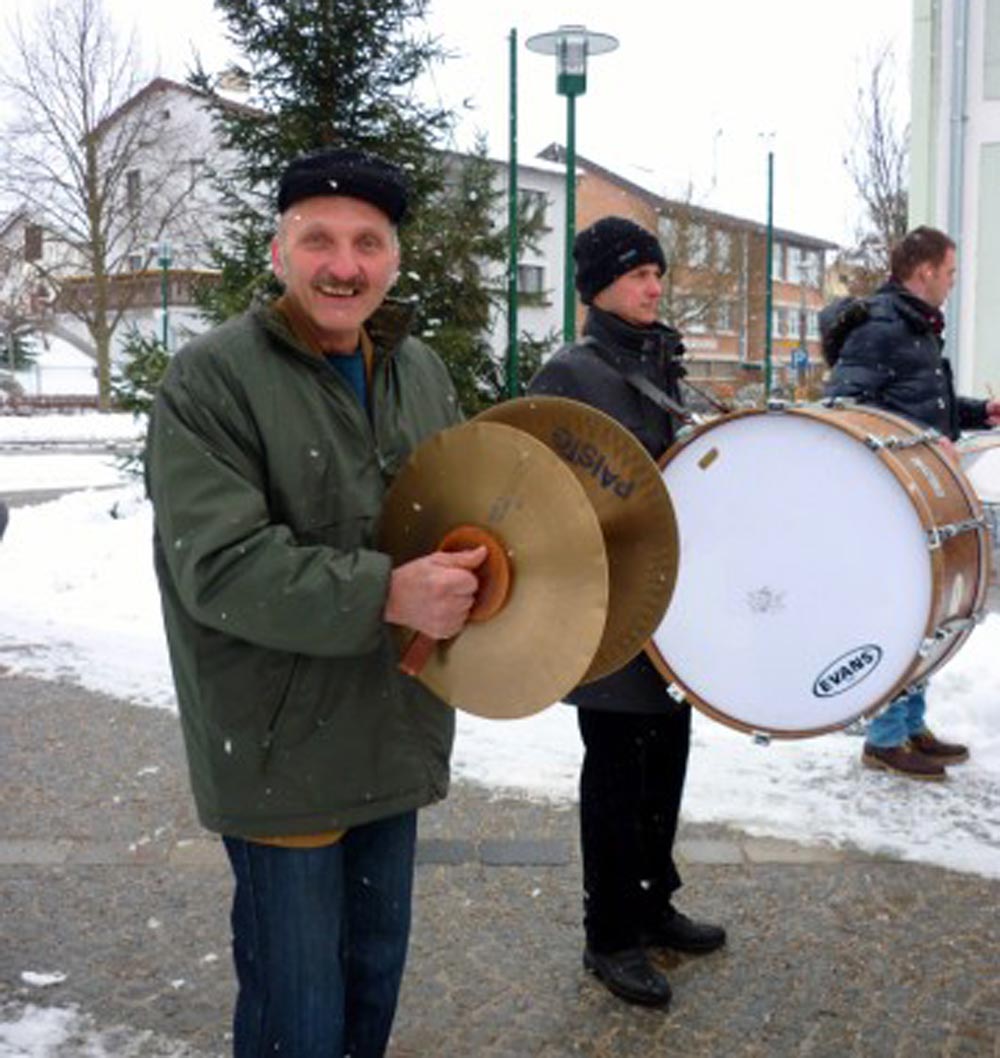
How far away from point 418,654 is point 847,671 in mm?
1264

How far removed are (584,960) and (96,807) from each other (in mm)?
2064

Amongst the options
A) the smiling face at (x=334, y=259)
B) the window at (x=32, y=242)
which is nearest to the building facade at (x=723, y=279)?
the smiling face at (x=334, y=259)

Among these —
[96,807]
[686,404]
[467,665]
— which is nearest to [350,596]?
[467,665]

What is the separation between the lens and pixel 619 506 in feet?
7.13

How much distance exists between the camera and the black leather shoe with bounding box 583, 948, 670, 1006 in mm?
3152

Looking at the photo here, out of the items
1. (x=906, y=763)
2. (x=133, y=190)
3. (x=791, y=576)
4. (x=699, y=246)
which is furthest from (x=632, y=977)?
(x=133, y=190)

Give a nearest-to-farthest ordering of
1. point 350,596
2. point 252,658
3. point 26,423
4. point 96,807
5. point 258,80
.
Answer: point 350,596
point 252,658
point 96,807
point 258,80
point 26,423

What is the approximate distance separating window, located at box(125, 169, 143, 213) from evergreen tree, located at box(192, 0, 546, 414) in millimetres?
24244

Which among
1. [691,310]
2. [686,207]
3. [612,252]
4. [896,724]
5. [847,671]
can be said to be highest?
[686,207]

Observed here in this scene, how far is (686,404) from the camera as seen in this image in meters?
3.29

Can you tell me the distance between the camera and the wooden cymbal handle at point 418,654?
1.94 metres

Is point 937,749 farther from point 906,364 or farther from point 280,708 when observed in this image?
point 280,708

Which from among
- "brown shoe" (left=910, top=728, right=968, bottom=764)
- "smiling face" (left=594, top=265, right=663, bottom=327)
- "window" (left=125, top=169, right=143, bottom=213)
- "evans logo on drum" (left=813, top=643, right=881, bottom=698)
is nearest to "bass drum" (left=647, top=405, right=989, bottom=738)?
"evans logo on drum" (left=813, top=643, right=881, bottom=698)

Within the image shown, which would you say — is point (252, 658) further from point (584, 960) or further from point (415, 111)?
point (415, 111)
